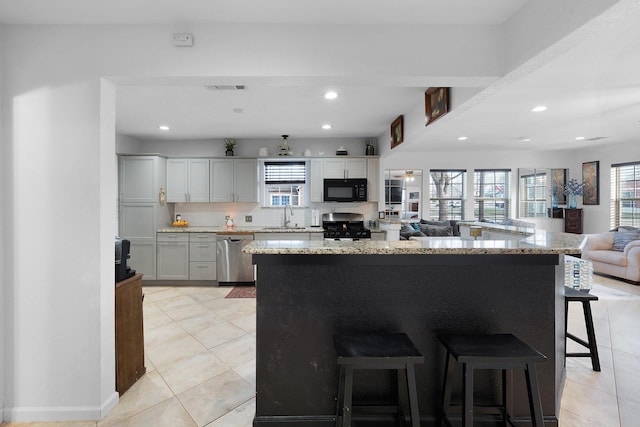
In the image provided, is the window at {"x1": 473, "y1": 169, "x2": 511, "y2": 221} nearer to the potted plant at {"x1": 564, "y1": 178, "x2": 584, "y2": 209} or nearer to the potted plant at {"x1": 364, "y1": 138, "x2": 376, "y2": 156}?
the potted plant at {"x1": 564, "y1": 178, "x2": 584, "y2": 209}

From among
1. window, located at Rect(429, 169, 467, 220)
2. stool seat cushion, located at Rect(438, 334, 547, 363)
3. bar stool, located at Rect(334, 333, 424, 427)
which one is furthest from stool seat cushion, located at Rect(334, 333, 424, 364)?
window, located at Rect(429, 169, 467, 220)

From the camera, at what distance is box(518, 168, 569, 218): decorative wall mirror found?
6754 mm

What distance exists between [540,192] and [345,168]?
15.7 ft

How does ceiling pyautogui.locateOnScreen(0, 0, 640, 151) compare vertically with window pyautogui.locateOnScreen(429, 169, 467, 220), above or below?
above

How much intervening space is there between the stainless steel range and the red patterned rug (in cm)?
146

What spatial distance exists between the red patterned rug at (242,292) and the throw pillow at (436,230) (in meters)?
3.68

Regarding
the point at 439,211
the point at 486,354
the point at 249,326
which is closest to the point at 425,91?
the point at 486,354

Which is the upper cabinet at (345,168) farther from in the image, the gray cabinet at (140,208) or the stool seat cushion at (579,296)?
the stool seat cushion at (579,296)

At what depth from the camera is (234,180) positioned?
5.23 metres

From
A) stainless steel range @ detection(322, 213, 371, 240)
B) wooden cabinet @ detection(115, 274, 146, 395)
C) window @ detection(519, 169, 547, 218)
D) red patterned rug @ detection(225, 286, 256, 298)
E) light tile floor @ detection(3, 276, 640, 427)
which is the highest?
window @ detection(519, 169, 547, 218)

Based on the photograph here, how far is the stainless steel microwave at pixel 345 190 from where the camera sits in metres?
5.16

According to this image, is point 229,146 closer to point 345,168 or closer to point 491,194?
point 345,168

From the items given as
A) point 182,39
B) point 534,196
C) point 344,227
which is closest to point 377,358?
point 182,39

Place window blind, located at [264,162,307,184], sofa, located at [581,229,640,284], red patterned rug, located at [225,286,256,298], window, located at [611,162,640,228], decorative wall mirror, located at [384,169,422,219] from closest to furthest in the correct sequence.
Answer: red patterned rug, located at [225,286,256,298], sofa, located at [581,229,640,284], window blind, located at [264,162,307,184], window, located at [611,162,640,228], decorative wall mirror, located at [384,169,422,219]
